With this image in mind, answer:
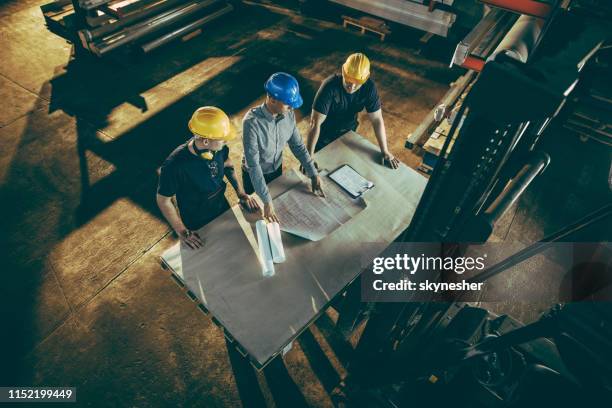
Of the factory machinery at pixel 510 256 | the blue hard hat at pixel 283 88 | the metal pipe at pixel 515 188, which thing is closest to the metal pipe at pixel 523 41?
the factory machinery at pixel 510 256

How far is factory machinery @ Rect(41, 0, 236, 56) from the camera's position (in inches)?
261

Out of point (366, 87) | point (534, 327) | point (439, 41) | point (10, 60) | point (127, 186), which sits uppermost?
point (534, 327)

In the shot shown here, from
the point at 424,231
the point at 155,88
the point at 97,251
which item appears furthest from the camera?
the point at 155,88

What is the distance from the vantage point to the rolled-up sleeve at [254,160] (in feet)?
9.32

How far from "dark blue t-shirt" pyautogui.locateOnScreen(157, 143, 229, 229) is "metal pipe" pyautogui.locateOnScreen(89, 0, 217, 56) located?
553 centimetres

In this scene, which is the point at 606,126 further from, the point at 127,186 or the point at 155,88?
the point at 155,88

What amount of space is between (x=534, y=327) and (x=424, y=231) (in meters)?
0.74

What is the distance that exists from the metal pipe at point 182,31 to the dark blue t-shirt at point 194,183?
5872mm

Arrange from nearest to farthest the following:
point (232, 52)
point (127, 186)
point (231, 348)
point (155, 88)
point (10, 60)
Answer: point (231, 348) → point (127, 186) → point (155, 88) → point (10, 60) → point (232, 52)

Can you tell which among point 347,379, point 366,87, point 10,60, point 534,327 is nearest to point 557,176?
point 366,87

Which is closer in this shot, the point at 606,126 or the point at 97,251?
the point at 97,251

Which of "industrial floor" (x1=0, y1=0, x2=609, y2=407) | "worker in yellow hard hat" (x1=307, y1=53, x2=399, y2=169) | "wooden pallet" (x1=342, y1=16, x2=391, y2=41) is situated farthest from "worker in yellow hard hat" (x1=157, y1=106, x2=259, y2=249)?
"wooden pallet" (x1=342, y1=16, x2=391, y2=41)

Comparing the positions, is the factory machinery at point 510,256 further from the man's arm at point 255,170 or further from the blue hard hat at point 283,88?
the blue hard hat at point 283,88

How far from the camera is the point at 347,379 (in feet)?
11.0
